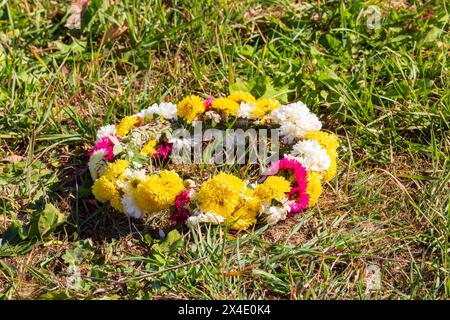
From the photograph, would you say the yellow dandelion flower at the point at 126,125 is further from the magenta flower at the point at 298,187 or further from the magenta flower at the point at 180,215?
the magenta flower at the point at 298,187

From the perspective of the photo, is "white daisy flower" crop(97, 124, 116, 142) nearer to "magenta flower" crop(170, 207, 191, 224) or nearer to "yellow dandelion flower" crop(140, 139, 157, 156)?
"yellow dandelion flower" crop(140, 139, 157, 156)

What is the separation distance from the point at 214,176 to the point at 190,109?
324 millimetres

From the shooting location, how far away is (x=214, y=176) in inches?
114

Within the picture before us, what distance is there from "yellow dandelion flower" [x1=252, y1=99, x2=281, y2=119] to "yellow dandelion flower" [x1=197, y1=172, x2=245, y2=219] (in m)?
0.49

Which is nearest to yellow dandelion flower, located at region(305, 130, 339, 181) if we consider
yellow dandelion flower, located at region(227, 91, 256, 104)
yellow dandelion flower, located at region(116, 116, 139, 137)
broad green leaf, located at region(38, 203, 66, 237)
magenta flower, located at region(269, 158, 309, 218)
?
magenta flower, located at region(269, 158, 309, 218)

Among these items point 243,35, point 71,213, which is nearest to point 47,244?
point 71,213

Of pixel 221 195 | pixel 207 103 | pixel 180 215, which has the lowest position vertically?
pixel 180 215

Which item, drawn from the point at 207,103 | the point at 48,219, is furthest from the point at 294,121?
the point at 48,219

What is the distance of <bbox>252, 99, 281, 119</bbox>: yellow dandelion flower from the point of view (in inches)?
122

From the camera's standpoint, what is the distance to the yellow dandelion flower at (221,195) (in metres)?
2.66

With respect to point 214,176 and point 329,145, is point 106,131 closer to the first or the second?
point 214,176

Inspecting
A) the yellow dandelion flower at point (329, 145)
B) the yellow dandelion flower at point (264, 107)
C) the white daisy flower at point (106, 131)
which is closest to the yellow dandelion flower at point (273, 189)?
the yellow dandelion flower at point (329, 145)
